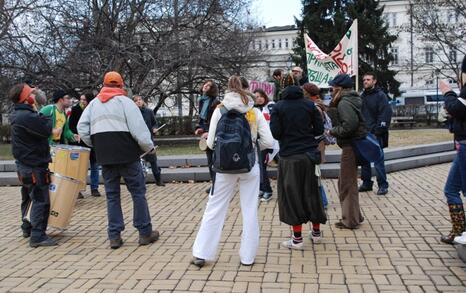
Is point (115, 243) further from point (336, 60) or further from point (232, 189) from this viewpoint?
point (336, 60)

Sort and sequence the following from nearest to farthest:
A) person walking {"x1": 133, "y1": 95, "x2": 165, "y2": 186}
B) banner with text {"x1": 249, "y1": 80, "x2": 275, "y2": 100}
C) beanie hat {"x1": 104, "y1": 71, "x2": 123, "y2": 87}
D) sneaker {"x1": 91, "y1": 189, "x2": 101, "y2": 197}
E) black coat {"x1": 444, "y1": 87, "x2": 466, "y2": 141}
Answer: black coat {"x1": 444, "y1": 87, "x2": 466, "y2": 141}, beanie hat {"x1": 104, "y1": 71, "x2": 123, "y2": 87}, sneaker {"x1": 91, "y1": 189, "x2": 101, "y2": 197}, person walking {"x1": 133, "y1": 95, "x2": 165, "y2": 186}, banner with text {"x1": 249, "y1": 80, "x2": 275, "y2": 100}

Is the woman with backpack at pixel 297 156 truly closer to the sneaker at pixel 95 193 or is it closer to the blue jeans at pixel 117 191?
the blue jeans at pixel 117 191

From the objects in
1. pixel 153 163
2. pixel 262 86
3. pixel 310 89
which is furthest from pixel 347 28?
pixel 310 89

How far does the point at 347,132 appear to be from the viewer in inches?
237

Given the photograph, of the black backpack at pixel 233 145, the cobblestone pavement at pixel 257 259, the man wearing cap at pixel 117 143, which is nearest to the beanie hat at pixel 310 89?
the black backpack at pixel 233 145

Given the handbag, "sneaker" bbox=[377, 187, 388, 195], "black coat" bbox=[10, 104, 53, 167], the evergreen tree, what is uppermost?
the evergreen tree

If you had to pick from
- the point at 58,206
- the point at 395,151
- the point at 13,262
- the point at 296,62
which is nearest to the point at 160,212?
the point at 58,206

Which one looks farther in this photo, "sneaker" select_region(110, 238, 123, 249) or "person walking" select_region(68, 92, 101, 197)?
"person walking" select_region(68, 92, 101, 197)

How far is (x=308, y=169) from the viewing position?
17.8 ft

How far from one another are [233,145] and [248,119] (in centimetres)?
42

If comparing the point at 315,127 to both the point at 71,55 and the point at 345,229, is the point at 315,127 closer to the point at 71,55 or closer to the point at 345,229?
the point at 345,229

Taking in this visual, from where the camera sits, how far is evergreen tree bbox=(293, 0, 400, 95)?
114 ft

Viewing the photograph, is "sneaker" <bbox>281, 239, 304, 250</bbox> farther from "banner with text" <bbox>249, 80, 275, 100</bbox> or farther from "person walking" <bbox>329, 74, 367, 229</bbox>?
"banner with text" <bbox>249, 80, 275, 100</bbox>

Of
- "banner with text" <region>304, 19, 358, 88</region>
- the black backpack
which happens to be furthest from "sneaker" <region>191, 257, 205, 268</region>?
"banner with text" <region>304, 19, 358, 88</region>
